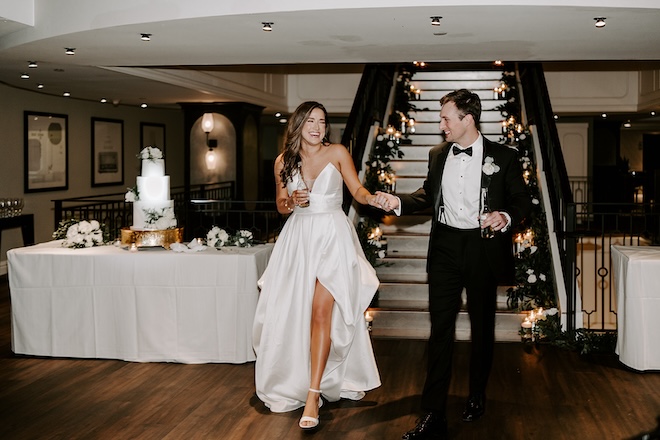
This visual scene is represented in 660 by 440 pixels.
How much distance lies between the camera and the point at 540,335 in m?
6.82

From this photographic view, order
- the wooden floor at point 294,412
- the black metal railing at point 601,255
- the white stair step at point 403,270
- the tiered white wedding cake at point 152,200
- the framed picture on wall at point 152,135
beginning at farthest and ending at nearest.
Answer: the framed picture on wall at point 152,135, the black metal railing at point 601,255, the white stair step at point 403,270, the tiered white wedding cake at point 152,200, the wooden floor at point 294,412

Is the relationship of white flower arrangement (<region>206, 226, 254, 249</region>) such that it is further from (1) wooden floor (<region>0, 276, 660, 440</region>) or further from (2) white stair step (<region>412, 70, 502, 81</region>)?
(2) white stair step (<region>412, 70, 502, 81</region>)

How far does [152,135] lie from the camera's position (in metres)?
18.0

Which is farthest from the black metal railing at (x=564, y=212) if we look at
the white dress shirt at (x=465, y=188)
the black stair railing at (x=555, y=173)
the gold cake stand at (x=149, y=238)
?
the gold cake stand at (x=149, y=238)

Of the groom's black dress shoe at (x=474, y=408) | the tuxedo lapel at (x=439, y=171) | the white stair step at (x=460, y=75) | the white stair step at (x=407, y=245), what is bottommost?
the groom's black dress shoe at (x=474, y=408)

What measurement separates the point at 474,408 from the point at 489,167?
Answer: 1.45 meters

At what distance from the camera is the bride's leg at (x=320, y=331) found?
15.7ft

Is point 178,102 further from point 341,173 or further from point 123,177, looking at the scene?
point 341,173

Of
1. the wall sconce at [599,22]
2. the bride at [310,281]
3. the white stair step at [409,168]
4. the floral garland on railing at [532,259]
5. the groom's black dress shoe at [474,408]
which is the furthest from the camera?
the white stair step at [409,168]

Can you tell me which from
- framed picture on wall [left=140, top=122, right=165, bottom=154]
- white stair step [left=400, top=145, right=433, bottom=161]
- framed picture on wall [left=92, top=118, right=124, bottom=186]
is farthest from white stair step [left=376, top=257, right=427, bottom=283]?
A: framed picture on wall [left=140, top=122, right=165, bottom=154]

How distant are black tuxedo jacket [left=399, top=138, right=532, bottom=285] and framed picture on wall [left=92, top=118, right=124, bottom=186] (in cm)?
1188

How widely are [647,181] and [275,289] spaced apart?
691 inches

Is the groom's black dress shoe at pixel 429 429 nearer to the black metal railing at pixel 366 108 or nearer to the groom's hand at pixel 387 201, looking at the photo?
the groom's hand at pixel 387 201

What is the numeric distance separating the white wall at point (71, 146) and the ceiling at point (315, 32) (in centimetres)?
374
